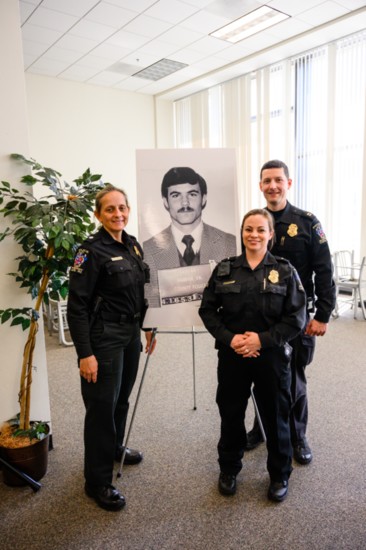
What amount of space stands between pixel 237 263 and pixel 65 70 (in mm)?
5489

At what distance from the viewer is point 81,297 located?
5.77ft

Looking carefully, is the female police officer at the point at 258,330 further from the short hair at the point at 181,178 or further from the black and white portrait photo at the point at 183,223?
the short hair at the point at 181,178

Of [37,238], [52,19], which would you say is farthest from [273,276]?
[52,19]

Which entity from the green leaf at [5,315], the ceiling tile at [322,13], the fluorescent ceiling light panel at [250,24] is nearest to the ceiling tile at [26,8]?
the fluorescent ceiling light panel at [250,24]

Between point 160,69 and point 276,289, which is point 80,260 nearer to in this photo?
point 276,289

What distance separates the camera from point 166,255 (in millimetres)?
2074

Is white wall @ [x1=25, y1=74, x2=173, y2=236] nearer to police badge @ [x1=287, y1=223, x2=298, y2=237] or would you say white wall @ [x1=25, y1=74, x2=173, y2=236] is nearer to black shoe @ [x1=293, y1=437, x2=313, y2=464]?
police badge @ [x1=287, y1=223, x2=298, y2=237]

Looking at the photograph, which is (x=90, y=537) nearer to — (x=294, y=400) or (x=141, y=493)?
(x=141, y=493)

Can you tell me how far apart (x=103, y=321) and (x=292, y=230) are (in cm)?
109

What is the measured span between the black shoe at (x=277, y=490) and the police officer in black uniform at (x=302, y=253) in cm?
32

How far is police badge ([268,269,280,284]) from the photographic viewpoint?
5.86 feet

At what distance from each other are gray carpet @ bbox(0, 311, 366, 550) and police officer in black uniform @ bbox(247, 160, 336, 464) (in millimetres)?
274

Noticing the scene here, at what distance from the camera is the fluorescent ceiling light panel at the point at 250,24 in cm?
446

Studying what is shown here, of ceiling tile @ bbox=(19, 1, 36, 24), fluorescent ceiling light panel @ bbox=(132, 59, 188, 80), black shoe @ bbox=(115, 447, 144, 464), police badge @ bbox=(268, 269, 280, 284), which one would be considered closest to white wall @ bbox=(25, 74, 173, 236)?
fluorescent ceiling light panel @ bbox=(132, 59, 188, 80)
